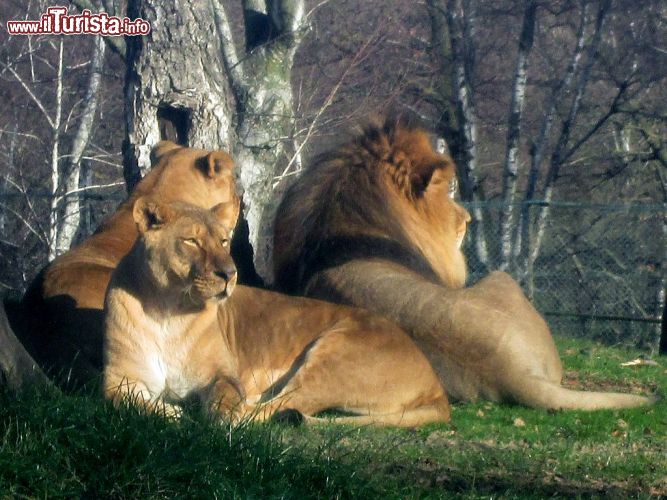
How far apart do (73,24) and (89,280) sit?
13.8 m

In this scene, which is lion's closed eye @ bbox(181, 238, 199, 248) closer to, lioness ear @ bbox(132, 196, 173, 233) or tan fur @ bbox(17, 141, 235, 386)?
lioness ear @ bbox(132, 196, 173, 233)

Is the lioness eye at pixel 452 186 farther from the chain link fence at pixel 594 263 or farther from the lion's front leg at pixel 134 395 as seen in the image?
the lion's front leg at pixel 134 395

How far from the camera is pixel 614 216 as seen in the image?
689 inches

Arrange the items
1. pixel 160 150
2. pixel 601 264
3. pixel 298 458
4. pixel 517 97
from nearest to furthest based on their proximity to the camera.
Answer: pixel 298 458, pixel 160 150, pixel 601 264, pixel 517 97

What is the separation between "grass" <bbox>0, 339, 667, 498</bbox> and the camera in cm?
417

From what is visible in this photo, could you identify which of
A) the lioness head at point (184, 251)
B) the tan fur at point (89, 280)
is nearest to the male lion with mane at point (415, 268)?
the tan fur at point (89, 280)

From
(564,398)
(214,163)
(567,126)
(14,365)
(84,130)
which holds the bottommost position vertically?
(564,398)

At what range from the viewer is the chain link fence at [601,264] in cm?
1698

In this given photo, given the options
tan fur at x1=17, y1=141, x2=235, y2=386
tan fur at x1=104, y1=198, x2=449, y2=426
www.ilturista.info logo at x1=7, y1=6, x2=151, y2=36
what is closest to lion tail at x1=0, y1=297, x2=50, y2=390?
tan fur at x1=104, y1=198, x2=449, y2=426

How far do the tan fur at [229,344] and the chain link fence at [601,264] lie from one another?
986 cm

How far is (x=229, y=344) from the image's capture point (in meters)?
6.46

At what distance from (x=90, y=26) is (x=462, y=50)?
21.2ft

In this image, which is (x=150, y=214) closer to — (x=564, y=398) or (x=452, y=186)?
(x=564, y=398)

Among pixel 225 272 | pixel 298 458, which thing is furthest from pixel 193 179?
pixel 298 458
